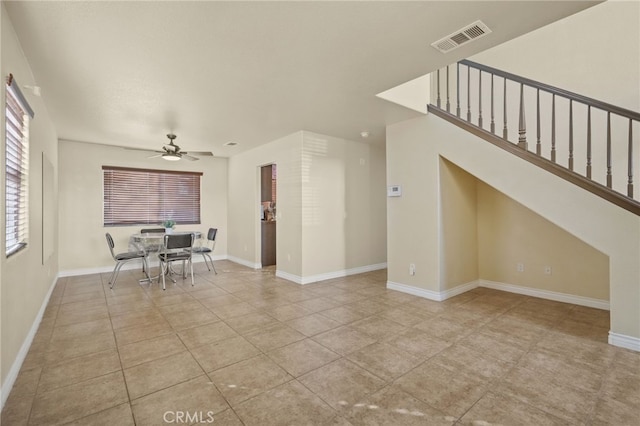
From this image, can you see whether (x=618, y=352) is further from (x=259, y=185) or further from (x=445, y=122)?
(x=259, y=185)

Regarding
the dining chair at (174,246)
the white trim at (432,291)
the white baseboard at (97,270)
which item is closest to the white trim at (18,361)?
the dining chair at (174,246)

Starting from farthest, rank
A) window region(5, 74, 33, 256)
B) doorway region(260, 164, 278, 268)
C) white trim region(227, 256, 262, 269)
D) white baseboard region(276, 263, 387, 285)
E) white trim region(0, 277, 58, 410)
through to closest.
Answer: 1. doorway region(260, 164, 278, 268)
2. white trim region(227, 256, 262, 269)
3. white baseboard region(276, 263, 387, 285)
4. window region(5, 74, 33, 256)
5. white trim region(0, 277, 58, 410)

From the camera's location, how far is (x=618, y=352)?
2.44 m

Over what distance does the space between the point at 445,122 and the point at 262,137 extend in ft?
9.85

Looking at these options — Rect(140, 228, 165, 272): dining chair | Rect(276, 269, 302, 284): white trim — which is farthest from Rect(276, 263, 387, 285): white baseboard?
Rect(140, 228, 165, 272): dining chair

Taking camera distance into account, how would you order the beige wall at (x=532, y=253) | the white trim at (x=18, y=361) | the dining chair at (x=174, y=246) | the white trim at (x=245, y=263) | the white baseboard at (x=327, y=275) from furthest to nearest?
the white trim at (x=245, y=263) < the white baseboard at (x=327, y=275) < the dining chair at (x=174, y=246) < the beige wall at (x=532, y=253) < the white trim at (x=18, y=361)

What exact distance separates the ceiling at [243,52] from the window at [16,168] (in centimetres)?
36

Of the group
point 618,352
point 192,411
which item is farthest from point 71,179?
point 618,352

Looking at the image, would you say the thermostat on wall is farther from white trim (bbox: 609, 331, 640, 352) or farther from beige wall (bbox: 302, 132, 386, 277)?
white trim (bbox: 609, 331, 640, 352)

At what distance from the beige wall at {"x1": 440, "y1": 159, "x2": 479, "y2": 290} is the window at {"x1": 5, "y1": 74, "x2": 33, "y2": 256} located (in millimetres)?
4211

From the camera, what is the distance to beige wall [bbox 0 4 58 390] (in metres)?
1.92

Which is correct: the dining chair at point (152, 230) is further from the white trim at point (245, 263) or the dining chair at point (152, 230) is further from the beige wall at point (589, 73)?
the beige wall at point (589, 73)

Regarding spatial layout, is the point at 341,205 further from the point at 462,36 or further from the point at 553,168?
the point at 462,36

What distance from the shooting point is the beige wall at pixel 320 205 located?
483cm
